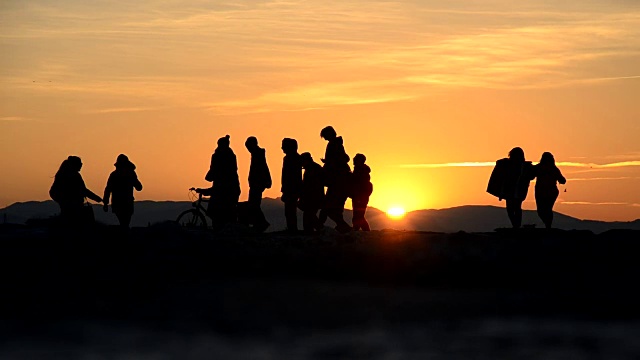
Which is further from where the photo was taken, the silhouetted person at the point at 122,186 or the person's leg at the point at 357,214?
the person's leg at the point at 357,214

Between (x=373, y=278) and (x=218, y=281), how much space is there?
120 inches

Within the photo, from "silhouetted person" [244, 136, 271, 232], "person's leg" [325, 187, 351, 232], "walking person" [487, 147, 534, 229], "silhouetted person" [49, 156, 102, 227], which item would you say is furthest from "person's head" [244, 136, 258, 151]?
"walking person" [487, 147, 534, 229]

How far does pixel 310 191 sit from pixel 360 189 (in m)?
1.44

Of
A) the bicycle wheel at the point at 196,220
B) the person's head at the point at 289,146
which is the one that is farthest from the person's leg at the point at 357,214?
the bicycle wheel at the point at 196,220

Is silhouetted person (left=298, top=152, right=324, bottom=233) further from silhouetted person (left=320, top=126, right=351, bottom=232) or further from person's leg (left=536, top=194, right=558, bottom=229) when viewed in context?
person's leg (left=536, top=194, right=558, bottom=229)

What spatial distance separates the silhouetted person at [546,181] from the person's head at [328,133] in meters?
4.58

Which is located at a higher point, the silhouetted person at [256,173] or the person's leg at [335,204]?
the silhouetted person at [256,173]

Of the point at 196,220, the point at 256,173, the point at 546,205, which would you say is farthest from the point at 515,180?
the point at 196,220

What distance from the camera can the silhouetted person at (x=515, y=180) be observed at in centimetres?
3083

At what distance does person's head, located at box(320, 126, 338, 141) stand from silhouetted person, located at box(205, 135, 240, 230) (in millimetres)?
2097

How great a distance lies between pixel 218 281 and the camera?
1066 inches

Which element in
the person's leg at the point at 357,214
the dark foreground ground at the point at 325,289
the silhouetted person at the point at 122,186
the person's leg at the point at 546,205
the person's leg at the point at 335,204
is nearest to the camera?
the dark foreground ground at the point at 325,289

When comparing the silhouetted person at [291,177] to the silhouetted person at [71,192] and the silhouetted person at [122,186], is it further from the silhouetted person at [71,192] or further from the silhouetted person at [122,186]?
the silhouetted person at [71,192]

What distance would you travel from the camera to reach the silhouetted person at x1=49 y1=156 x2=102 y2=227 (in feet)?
94.5
